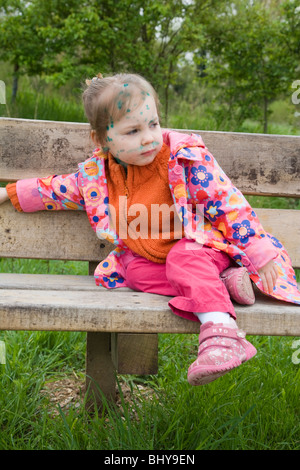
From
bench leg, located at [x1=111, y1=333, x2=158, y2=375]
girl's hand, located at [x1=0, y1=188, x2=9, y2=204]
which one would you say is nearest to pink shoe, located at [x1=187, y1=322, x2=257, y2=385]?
bench leg, located at [x1=111, y1=333, x2=158, y2=375]

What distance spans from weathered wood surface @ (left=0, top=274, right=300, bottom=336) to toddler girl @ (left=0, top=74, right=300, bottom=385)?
0.31 ft

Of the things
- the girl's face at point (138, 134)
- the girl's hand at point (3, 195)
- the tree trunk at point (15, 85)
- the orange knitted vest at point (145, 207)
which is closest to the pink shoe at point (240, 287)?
the orange knitted vest at point (145, 207)

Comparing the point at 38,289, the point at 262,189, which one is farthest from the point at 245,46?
the point at 38,289

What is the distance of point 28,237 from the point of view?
2.22 metres

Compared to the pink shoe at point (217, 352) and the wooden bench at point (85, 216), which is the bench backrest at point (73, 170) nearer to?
the wooden bench at point (85, 216)

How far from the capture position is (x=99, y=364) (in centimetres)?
211

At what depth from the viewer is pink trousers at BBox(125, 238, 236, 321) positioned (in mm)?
1575

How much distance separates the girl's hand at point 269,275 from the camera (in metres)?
1.78

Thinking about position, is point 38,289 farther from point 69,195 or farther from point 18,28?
point 18,28

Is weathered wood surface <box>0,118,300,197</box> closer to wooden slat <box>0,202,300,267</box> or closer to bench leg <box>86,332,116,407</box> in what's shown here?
wooden slat <box>0,202,300,267</box>

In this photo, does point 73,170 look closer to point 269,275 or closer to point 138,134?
point 138,134

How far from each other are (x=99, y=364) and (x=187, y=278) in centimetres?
63

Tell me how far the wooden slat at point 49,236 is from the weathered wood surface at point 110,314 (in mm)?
527

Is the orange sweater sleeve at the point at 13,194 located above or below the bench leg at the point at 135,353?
above
